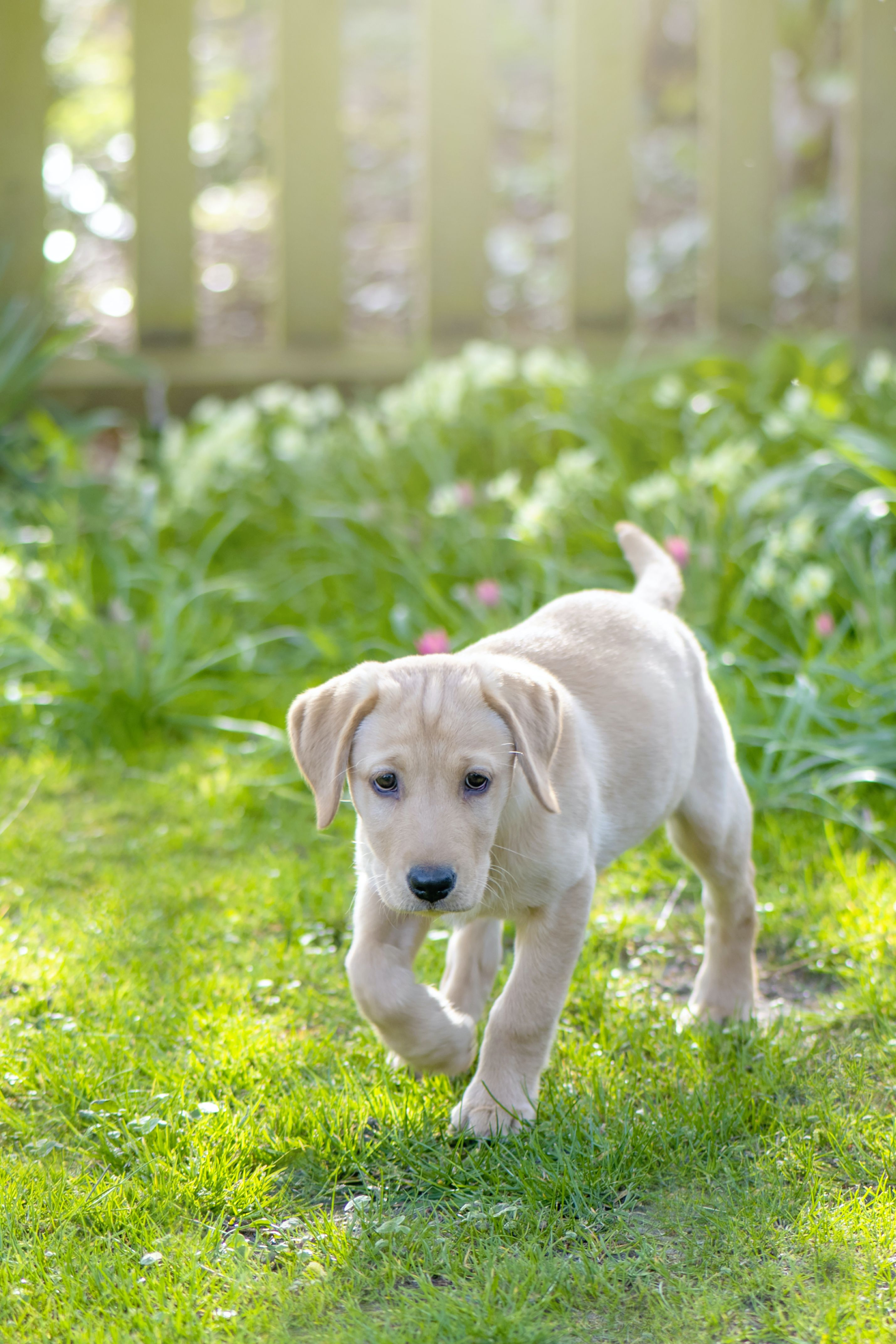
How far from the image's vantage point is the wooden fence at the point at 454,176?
623 cm

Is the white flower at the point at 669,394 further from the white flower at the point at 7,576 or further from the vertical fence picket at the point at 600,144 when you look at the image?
the white flower at the point at 7,576

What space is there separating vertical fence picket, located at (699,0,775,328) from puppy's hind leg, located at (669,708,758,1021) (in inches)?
183

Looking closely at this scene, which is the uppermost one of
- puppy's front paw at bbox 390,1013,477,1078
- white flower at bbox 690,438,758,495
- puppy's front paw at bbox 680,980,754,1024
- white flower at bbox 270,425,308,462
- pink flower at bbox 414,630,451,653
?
white flower at bbox 690,438,758,495

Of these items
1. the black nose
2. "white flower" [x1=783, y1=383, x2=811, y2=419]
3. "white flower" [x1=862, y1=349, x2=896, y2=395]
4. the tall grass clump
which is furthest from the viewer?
"white flower" [x1=862, y1=349, x2=896, y2=395]

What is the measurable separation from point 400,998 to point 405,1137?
9.7 inches

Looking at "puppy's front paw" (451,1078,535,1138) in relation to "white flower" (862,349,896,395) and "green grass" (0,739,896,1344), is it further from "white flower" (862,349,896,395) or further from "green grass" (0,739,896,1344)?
"white flower" (862,349,896,395)

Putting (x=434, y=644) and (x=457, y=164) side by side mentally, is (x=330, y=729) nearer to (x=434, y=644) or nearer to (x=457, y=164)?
(x=434, y=644)

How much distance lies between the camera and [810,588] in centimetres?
403

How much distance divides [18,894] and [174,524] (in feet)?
8.16

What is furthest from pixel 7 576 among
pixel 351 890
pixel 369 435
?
pixel 351 890

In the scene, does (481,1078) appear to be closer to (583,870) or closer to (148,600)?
(583,870)

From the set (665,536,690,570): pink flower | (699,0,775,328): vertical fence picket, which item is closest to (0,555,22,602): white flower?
(665,536,690,570): pink flower

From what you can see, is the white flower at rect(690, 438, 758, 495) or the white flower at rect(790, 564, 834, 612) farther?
the white flower at rect(690, 438, 758, 495)

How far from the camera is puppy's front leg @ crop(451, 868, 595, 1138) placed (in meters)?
2.34
